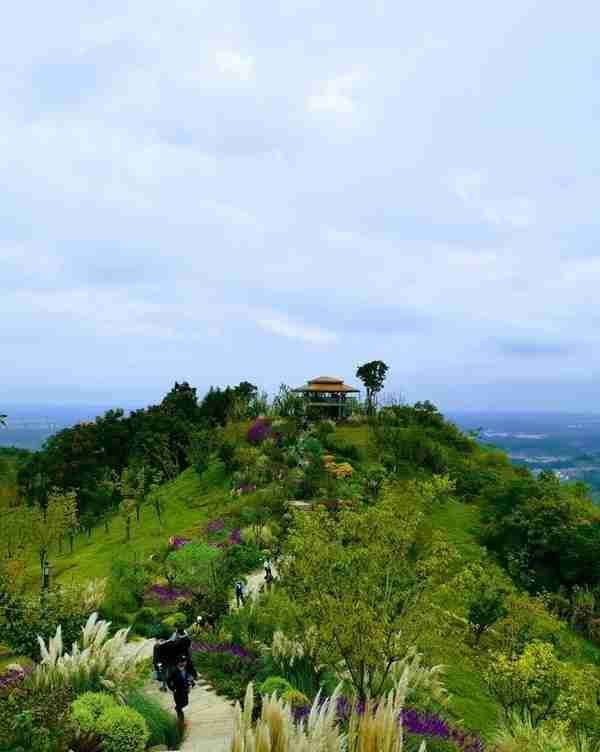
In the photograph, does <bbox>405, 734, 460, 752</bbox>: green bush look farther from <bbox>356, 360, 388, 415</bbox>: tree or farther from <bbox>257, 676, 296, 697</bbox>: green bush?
<bbox>356, 360, 388, 415</bbox>: tree

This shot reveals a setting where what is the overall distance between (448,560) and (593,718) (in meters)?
6.99

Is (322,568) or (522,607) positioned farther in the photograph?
(522,607)

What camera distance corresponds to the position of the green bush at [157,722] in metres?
8.55

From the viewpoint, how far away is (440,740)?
335 inches

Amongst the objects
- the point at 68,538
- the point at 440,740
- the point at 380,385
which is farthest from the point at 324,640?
the point at 380,385

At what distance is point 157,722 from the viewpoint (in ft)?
28.6

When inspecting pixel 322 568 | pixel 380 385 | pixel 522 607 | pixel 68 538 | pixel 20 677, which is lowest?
pixel 68 538

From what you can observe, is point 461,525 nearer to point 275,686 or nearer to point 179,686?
point 275,686

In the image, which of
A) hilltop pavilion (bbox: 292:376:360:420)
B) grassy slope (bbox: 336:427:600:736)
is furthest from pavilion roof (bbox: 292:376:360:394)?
grassy slope (bbox: 336:427:600:736)

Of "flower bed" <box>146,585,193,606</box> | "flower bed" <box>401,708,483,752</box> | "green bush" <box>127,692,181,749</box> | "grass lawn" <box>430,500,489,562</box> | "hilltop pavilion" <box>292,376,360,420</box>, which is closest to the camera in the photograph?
"green bush" <box>127,692,181,749</box>

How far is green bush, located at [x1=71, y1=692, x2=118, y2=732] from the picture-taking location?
7.64 metres

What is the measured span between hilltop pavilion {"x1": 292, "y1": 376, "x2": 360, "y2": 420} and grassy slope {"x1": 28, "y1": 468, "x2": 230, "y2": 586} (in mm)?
13264

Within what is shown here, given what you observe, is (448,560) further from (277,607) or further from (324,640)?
(277,607)

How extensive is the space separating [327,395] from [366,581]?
42.5 meters
